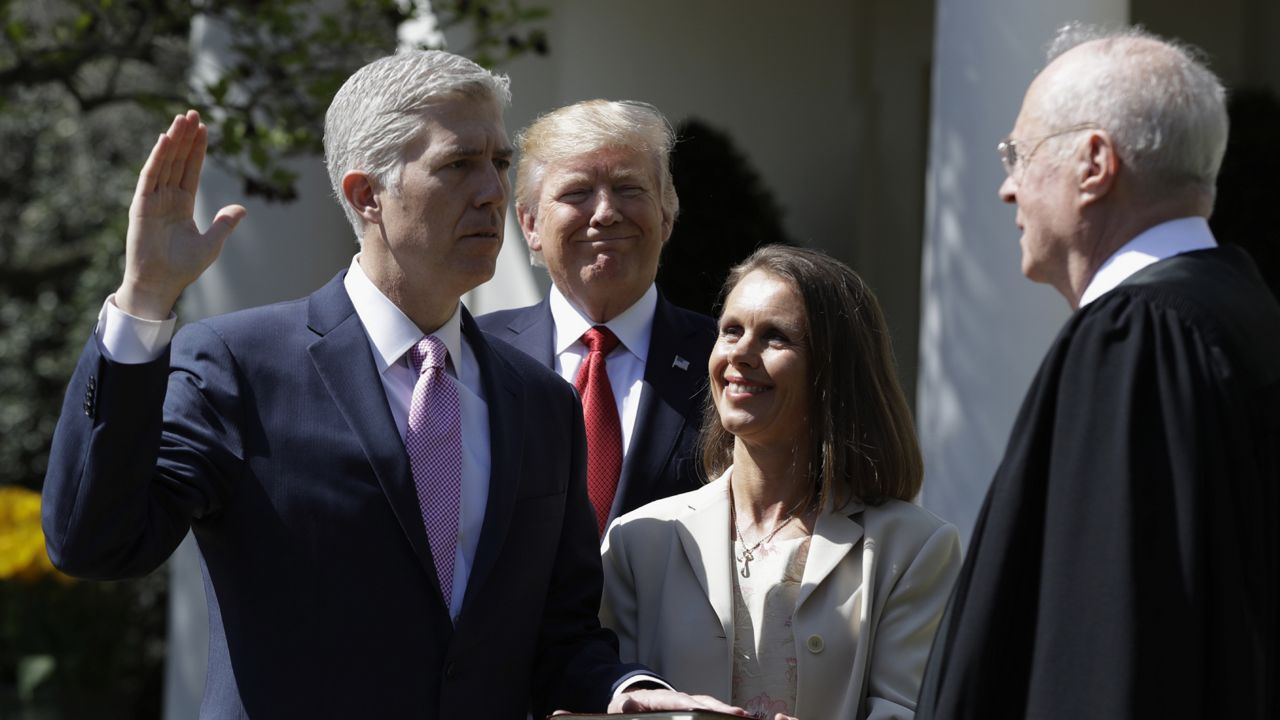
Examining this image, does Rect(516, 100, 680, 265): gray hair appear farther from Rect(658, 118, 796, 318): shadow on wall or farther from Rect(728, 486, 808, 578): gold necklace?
Rect(658, 118, 796, 318): shadow on wall

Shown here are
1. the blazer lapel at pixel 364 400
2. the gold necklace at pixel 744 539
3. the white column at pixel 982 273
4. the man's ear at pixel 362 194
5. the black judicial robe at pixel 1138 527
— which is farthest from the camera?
the white column at pixel 982 273

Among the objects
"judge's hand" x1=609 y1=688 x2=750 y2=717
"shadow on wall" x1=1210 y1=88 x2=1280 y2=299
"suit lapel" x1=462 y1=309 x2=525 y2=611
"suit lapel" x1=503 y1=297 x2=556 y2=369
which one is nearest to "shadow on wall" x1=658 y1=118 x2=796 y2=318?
"shadow on wall" x1=1210 y1=88 x2=1280 y2=299

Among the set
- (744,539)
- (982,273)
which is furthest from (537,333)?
(982,273)

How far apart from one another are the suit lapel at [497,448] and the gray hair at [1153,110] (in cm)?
125

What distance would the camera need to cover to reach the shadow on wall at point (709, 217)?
8.62m

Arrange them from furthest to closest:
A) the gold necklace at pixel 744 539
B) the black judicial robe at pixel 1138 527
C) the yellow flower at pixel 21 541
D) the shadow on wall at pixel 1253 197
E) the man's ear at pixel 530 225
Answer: the yellow flower at pixel 21 541 → the shadow on wall at pixel 1253 197 → the man's ear at pixel 530 225 → the gold necklace at pixel 744 539 → the black judicial robe at pixel 1138 527

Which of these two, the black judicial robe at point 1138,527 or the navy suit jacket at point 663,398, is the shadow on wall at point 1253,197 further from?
→ the black judicial robe at point 1138,527

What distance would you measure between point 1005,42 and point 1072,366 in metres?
4.00

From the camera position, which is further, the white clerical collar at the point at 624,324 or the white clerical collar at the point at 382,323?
the white clerical collar at the point at 624,324

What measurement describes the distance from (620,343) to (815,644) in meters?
1.25

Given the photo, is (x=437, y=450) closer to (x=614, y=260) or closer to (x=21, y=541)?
(x=614, y=260)

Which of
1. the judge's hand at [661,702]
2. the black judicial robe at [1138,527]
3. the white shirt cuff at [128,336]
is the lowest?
the judge's hand at [661,702]

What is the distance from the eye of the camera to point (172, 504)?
286 centimetres

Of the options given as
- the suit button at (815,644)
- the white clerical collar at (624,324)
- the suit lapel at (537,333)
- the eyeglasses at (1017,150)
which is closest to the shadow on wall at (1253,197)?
the white clerical collar at (624,324)
